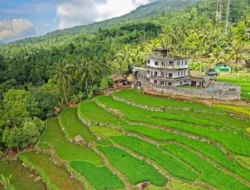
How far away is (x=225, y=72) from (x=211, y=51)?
17518mm

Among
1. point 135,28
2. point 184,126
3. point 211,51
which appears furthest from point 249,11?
point 184,126

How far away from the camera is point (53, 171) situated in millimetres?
34312

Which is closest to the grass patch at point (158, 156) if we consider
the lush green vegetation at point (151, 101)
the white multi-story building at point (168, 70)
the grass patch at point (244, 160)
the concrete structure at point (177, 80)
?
the grass patch at point (244, 160)

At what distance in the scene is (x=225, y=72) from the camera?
65375 mm

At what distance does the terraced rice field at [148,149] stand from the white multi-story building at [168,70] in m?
6.41

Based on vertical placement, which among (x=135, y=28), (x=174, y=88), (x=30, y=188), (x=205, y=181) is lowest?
(x=30, y=188)

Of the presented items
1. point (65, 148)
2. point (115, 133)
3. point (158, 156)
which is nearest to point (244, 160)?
point (158, 156)

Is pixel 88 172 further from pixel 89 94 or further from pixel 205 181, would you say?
pixel 89 94

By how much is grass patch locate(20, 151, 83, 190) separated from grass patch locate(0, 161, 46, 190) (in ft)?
4.21

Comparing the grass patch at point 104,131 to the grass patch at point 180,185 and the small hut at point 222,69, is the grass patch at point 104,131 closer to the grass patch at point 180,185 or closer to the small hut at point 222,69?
the grass patch at point 180,185

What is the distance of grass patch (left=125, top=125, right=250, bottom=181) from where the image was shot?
91.3 feet

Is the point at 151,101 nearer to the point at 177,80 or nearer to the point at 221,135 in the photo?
the point at 177,80

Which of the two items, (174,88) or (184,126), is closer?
(184,126)

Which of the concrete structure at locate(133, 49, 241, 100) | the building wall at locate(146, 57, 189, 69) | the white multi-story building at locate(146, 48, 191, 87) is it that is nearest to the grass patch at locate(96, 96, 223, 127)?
the concrete structure at locate(133, 49, 241, 100)
